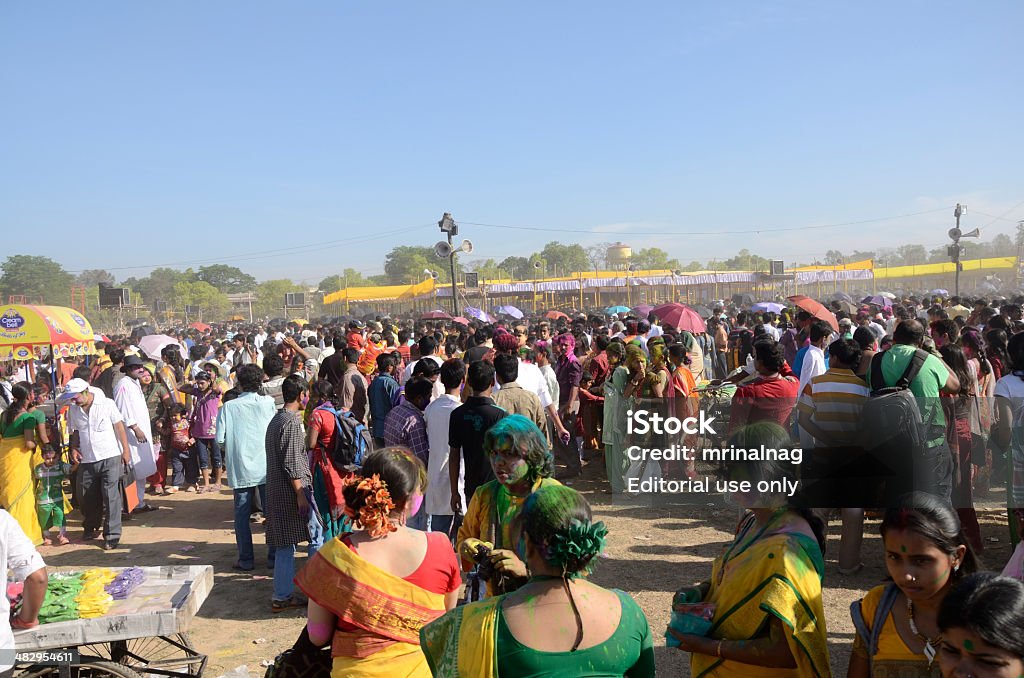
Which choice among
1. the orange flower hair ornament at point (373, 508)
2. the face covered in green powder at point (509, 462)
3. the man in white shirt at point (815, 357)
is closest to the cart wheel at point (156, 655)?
the orange flower hair ornament at point (373, 508)

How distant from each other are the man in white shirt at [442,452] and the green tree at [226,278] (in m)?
108

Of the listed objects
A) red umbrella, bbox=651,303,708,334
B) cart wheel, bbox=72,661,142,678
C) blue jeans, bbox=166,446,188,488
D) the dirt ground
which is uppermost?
red umbrella, bbox=651,303,708,334

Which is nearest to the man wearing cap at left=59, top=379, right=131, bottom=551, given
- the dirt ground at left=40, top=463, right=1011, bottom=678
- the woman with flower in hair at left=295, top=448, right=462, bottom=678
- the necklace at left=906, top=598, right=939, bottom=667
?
the dirt ground at left=40, top=463, right=1011, bottom=678

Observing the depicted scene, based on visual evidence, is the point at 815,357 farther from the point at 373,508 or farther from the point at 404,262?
the point at 404,262

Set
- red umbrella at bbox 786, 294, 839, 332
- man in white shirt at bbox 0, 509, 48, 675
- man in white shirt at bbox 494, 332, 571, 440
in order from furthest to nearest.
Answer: red umbrella at bbox 786, 294, 839, 332
man in white shirt at bbox 494, 332, 571, 440
man in white shirt at bbox 0, 509, 48, 675

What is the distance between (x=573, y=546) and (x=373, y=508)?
963 mm

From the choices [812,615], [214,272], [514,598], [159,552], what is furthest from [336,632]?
[214,272]

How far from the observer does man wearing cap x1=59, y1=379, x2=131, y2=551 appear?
23.0 ft

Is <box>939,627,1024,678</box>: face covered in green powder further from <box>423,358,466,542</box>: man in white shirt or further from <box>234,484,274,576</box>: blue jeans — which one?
<box>234,484,274,576</box>: blue jeans

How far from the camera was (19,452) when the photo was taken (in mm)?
6594

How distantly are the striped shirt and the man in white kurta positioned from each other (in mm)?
6969

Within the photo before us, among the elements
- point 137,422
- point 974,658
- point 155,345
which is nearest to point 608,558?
point 974,658

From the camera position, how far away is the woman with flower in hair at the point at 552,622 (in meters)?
1.87

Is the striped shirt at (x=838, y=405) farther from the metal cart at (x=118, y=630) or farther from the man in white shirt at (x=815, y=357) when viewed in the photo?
the metal cart at (x=118, y=630)
